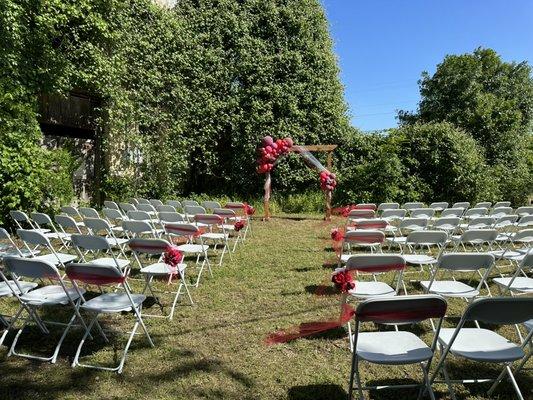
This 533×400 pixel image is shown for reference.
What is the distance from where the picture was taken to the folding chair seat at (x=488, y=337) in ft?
7.89

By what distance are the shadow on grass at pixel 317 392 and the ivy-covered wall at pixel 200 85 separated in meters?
9.55

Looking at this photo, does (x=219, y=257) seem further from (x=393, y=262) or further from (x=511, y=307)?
(x=511, y=307)

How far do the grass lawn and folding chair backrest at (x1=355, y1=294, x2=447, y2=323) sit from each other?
2.64 feet

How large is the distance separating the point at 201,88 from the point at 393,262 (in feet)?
38.9

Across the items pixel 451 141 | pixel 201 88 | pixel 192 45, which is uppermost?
pixel 192 45

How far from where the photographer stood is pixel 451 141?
591 inches

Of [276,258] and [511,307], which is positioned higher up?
[511,307]

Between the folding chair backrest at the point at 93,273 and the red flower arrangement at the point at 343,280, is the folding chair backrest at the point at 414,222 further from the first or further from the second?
the folding chair backrest at the point at 93,273

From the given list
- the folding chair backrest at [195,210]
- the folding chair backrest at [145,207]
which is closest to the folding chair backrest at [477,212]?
the folding chair backrest at [195,210]

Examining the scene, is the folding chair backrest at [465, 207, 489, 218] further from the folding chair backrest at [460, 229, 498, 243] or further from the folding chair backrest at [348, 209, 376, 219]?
the folding chair backrest at [460, 229, 498, 243]

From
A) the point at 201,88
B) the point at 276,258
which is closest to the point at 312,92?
the point at 201,88

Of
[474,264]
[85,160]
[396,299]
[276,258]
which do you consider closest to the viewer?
[396,299]

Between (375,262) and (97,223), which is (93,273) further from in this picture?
(97,223)

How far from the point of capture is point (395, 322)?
258 centimetres
